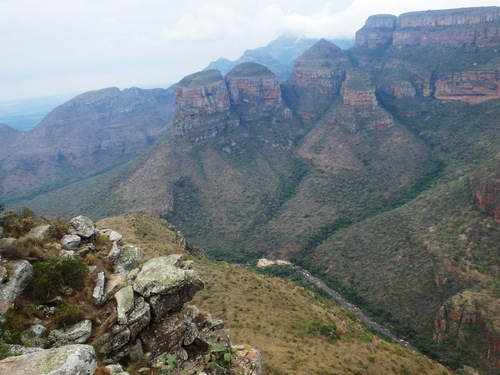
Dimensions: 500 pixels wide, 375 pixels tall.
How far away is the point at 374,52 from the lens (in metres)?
165

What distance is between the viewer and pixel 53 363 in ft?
36.1

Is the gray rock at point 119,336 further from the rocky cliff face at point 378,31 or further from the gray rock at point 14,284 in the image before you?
the rocky cliff face at point 378,31

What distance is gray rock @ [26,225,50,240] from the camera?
21141 mm

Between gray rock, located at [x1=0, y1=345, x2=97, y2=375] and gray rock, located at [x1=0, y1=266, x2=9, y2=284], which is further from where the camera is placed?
gray rock, located at [x1=0, y1=266, x2=9, y2=284]

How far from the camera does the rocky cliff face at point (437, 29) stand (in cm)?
11325

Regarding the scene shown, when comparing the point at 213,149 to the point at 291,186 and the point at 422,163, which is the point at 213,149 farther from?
the point at 422,163

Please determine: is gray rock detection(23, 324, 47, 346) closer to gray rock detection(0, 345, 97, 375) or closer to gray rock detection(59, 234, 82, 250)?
gray rock detection(0, 345, 97, 375)

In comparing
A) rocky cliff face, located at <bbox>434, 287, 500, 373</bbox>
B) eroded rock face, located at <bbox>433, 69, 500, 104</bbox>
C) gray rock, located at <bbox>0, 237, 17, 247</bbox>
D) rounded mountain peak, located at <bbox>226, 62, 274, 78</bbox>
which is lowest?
rocky cliff face, located at <bbox>434, 287, 500, 373</bbox>

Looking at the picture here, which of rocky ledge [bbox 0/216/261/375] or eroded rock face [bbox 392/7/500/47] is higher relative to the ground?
eroded rock face [bbox 392/7/500/47]

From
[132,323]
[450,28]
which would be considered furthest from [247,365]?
[450,28]

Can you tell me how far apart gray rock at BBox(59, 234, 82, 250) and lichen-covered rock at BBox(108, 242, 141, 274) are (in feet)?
8.22

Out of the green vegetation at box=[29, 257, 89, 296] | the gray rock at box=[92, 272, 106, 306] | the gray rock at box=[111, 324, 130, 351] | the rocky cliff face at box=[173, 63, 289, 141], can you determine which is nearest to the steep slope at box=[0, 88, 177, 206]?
the rocky cliff face at box=[173, 63, 289, 141]

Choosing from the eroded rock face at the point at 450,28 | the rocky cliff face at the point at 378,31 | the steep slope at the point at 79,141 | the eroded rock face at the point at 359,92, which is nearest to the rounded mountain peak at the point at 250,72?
the eroded rock face at the point at 359,92

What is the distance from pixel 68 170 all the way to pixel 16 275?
162 meters
